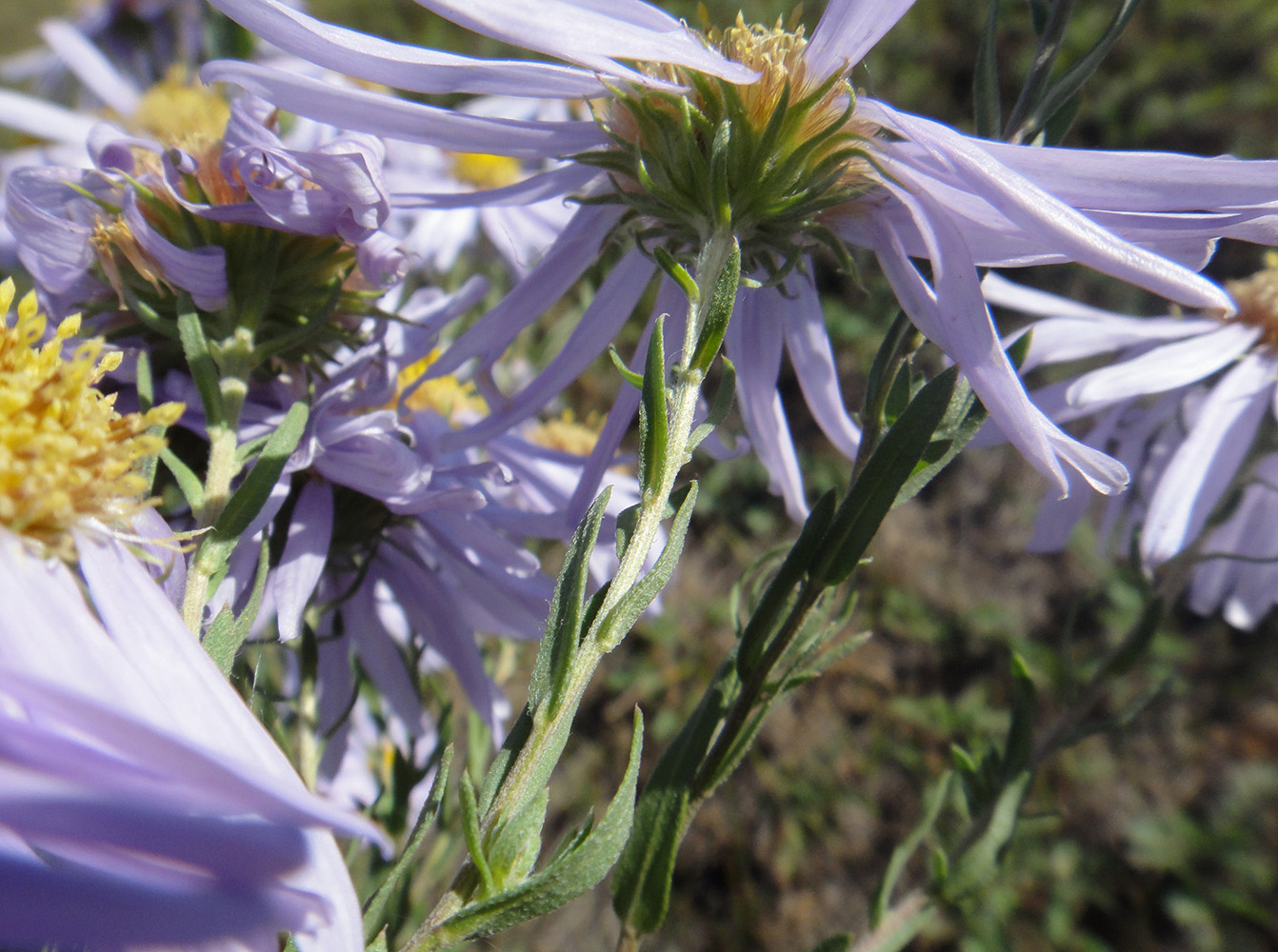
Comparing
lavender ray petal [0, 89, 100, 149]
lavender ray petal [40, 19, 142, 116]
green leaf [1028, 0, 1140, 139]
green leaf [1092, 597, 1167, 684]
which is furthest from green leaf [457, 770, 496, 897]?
lavender ray petal [40, 19, 142, 116]

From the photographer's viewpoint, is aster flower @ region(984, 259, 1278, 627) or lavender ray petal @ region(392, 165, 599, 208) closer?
lavender ray petal @ region(392, 165, 599, 208)

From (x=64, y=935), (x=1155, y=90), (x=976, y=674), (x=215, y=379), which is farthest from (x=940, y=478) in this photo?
(x=64, y=935)

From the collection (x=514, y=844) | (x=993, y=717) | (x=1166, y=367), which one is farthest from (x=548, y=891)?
(x=993, y=717)

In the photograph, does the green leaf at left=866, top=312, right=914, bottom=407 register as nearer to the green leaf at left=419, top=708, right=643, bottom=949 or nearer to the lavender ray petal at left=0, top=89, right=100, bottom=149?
the green leaf at left=419, top=708, right=643, bottom=949

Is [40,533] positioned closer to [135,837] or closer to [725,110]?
[135,837]

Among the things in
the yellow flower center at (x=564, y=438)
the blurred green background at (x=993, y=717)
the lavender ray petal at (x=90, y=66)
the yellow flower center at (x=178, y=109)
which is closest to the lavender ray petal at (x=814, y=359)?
the yellow flower center at (x=564, y=438)

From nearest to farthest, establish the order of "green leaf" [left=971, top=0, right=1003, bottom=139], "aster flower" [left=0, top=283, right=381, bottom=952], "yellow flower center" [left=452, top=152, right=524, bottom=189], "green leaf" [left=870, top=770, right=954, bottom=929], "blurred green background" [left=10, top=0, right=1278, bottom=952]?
"aster flower" [left=0, top=283, right=381, bottom=952] < "green leaf" [left=971, top=0, right=1003, bottom=139] < "green leaf" [left=870, top=770, right=954, bottom=929] < "yellow flower center" [left=452, top=152, right=524, bottom=189] < "blurred green background" [left=10, top=0, right=1278, bottom=952]

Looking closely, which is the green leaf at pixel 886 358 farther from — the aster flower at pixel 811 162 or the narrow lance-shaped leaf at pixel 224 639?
the narrow lance-shaped leaf at pixel 224 639
